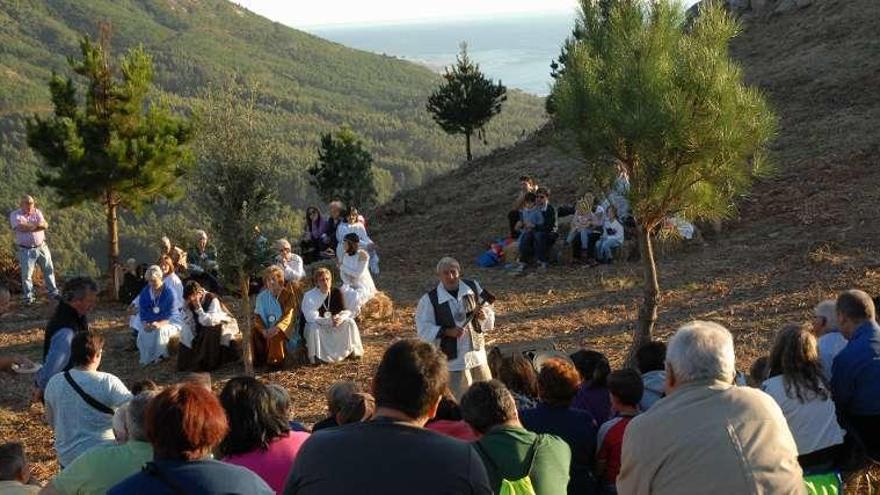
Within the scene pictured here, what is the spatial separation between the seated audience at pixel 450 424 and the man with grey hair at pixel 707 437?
2.56ft

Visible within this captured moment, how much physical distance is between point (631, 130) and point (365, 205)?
26860 millimetres

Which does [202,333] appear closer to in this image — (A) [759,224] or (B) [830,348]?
(B) [830,348]

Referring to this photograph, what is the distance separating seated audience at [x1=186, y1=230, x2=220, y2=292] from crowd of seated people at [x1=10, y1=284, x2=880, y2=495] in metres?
8.67

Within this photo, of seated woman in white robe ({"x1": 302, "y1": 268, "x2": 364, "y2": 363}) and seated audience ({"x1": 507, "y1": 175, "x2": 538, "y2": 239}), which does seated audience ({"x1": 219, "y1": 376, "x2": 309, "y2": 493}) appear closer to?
seated woman in white robe ({"x1": 302, "y1": 268, "x2": 364, "y2": 363})

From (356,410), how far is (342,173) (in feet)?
98.5

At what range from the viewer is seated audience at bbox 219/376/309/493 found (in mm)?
4148

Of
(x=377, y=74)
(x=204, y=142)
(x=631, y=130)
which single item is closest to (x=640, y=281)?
(x=631, y=130)

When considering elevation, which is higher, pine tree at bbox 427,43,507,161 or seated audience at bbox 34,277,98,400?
pine tree at bbox 427,43,507,161

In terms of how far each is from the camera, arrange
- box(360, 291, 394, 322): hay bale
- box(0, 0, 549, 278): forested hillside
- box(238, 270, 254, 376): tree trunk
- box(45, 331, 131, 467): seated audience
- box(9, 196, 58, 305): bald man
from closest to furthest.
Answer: box(45, 331, 131, 467): seated audience
box(238, 270, 254, 376): tree trunk
box(360, 291, 394, 322): hay bale
box(9, 196, 58, 305): bald man
box(0, 0, 549, 278): forested hillside

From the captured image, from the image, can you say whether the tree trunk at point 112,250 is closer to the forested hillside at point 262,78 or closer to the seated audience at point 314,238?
the seated audience at point 314,238

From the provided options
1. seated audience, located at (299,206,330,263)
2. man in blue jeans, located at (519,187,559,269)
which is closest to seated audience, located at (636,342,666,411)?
man in blue jeans, located at (519,187,559,269)

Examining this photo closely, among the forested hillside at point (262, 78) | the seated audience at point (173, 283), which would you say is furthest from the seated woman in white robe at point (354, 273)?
the forested hillside at point (262, 78)

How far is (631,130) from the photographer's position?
28.1 feet

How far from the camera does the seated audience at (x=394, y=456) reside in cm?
293
